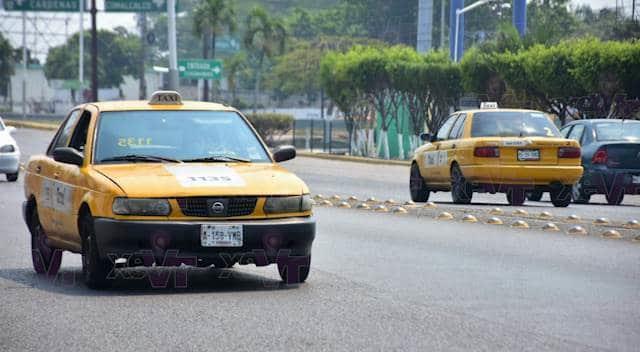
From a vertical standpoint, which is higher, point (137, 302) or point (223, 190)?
point (223, 190)

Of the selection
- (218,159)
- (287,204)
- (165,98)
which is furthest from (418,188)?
(287,204)

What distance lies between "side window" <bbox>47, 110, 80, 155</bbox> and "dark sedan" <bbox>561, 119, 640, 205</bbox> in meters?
13.4

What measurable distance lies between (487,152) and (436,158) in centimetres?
175

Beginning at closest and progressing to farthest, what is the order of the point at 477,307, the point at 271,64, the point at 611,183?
the point at 477,307
the point at 611,183
the point at 271,64

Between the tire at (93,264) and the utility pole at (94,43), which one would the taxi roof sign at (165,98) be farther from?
the utility pole at (94,43)

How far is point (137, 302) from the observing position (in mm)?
10648

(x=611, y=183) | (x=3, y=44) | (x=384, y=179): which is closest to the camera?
(x=611, y=183)

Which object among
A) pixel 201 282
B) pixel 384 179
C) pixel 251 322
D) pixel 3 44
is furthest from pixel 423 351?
pixel 3 44

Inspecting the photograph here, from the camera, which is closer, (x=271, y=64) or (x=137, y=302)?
(x=137, y=302)

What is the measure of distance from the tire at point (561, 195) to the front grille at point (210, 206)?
13.0m

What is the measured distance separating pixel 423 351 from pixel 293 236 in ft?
10.9

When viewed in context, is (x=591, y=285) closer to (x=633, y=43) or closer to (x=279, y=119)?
(x=633, y=43)

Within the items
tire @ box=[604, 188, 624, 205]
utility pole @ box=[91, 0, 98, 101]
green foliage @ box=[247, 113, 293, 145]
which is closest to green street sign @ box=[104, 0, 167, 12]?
utility pole @ box=[91, 0, 98, 101]

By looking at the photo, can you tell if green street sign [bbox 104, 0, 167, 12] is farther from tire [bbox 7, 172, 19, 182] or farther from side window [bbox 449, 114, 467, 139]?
side window [bbox 449, 114, 467, 139]
